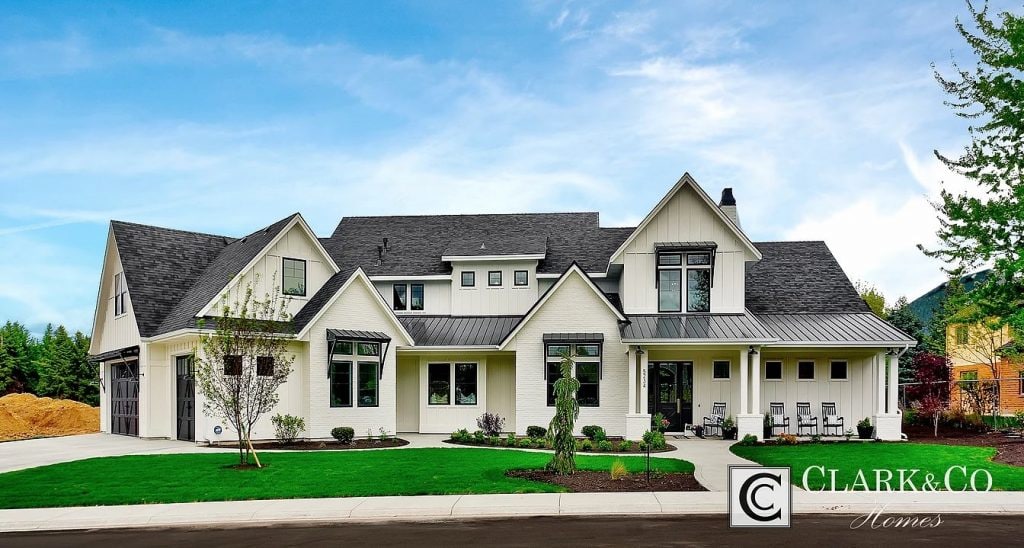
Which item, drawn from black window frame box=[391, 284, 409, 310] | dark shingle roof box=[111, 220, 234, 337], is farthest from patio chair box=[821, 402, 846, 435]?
dark shingle roof box=[111, 220, 234, 337]

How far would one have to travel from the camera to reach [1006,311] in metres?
22.2

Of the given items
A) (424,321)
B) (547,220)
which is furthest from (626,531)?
(547,220)

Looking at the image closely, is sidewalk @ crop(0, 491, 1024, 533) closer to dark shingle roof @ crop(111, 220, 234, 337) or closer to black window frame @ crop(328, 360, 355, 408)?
black window frame @ crop(328, 360, 355, 408)

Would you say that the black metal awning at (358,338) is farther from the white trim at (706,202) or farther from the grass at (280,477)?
the white trim at (706,202)

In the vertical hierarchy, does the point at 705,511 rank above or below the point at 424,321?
below

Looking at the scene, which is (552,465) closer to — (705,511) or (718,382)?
(705,511)

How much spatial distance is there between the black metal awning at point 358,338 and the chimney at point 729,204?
1332 centimetres

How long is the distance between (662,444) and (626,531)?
11158 millimetres

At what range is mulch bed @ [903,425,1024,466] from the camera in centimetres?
1973

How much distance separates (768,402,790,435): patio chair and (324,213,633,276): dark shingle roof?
7.75 meters

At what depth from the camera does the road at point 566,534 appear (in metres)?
10.6

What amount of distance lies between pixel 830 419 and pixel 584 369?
762cm

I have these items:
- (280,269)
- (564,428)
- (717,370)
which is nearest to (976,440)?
(717,370)

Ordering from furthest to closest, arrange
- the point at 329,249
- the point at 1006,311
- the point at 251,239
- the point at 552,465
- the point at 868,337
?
1. the point at 329,249
2. the point at 251,239
3. the point at 868,337
4. the point at 1006,311
5. the point at 552,465
